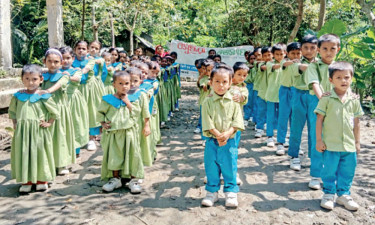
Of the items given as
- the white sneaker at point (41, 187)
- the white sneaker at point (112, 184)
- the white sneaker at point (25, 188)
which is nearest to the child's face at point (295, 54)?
the white sneaker at point (112, 184)

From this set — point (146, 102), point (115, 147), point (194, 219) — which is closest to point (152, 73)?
point (146, 102)

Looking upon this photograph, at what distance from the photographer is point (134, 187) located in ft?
13.3

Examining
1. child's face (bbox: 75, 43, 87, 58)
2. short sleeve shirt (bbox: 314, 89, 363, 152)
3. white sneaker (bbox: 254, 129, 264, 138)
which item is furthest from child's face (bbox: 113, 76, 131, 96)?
white sneaker (bbox: 254, 129, 264, 138)

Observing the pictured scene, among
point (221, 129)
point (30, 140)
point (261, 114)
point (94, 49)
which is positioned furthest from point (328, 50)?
point (94, 49)

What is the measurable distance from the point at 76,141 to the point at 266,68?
153 inches

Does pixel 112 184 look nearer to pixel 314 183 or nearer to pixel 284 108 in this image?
pixel 314 183

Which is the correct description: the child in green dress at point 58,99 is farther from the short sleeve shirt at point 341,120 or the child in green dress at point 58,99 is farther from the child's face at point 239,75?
the short sleeve shirt at point 341,120

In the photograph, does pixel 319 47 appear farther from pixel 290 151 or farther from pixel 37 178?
pixel 37 178

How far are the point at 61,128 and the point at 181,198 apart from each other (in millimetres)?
1891

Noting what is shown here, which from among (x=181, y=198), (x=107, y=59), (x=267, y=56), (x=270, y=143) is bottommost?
(x=181, y=198)

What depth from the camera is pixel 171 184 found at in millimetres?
4410

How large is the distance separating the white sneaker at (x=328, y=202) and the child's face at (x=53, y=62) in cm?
370

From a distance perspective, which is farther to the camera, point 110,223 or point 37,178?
point 37,178

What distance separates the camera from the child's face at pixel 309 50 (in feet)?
14.5
